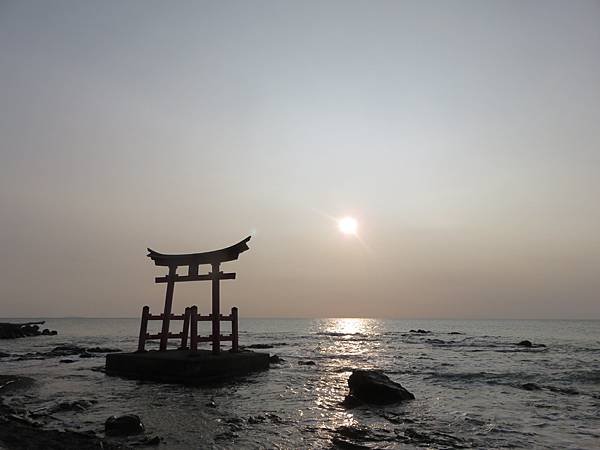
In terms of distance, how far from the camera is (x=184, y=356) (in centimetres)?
1586

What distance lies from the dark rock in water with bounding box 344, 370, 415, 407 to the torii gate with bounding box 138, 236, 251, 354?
6.01m

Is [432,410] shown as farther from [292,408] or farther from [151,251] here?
[151,251]

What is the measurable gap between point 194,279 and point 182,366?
13.0 feet

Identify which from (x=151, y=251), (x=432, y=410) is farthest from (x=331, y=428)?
(x=151, y=251)

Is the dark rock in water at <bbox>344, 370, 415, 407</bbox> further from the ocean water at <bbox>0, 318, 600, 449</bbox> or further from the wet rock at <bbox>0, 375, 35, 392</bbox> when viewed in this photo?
the wet rock at <bbox>0, 375, 35, 392</bbox>

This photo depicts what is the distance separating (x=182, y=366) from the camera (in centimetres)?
1497

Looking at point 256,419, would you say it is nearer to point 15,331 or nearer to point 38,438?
point 38,438

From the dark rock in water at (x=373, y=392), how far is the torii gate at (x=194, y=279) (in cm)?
601

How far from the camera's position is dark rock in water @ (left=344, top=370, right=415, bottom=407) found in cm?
1260

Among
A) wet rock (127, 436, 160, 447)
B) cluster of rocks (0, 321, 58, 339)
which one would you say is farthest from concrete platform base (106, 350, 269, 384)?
cluster of rocks (0, 321, 58, 339)

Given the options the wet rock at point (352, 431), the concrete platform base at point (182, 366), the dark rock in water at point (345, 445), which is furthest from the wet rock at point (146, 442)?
the concrete platform base at point (182, 366)

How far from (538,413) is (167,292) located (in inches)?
559

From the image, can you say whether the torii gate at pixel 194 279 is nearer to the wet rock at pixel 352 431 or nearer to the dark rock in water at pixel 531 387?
the wet rock at pixel 352 431

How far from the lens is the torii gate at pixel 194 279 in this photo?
659 inches
